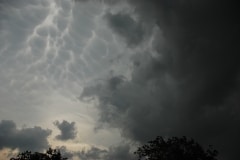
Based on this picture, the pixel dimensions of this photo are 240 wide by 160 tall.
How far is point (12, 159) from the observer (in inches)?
2194

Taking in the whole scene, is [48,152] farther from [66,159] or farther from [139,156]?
[139,156]

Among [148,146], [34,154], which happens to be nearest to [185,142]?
[148,146]

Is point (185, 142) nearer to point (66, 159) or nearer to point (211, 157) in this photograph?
point (211, 157)

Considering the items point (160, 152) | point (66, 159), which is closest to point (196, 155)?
point (160, 152)

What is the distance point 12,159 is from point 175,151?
1434 inches

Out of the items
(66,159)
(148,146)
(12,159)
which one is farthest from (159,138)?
(12,159)

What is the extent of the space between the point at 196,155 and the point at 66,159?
2847cm

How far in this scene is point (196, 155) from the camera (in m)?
50.1

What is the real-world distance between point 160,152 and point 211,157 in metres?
11.0

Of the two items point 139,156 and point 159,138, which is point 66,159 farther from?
point 159,138

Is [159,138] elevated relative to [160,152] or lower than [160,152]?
elevated

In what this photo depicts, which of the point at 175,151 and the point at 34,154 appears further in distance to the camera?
the point at 34,154

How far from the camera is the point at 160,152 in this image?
166 ft

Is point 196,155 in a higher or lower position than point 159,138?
lower
